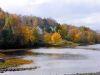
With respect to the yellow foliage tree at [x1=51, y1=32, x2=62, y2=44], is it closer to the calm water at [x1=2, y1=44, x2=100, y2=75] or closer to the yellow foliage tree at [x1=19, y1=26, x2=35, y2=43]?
the yellow foliage tree at [x1=19, y1=26, x2=35, y2=43]

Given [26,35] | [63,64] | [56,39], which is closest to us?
[63,64]

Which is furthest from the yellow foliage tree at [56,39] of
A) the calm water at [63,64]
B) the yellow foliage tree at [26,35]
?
the calm water at [63,64]

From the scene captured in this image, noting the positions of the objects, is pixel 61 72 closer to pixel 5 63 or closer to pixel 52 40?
pixel 5 63

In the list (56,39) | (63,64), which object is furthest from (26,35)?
(63,64)

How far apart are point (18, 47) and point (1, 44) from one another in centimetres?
881

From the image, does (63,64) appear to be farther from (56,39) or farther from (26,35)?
(56,39)

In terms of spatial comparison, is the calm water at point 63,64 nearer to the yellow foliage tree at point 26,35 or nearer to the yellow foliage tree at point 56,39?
the yellow foliage tree at point 26,35

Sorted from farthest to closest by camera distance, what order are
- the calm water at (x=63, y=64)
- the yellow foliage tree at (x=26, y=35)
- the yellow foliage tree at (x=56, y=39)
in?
the yellow foliage tree at (x=56, y=39) → the yellow foliage tree at (x=26, y=35) → the calm water at (x=63, y=64)

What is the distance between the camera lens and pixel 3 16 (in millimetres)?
159125

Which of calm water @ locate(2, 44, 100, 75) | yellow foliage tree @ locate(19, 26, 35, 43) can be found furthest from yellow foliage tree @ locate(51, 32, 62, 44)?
calm water @ locate(2, 44, 100, 75)

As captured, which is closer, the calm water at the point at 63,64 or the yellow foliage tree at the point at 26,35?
the calm water at the point at 63,64

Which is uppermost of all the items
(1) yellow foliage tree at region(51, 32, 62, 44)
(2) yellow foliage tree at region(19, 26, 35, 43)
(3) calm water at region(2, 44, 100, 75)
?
(2) yellow foliage tree at region(19, 26, 35, 43)

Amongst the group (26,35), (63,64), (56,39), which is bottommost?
(63,64)

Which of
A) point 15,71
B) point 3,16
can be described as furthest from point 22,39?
point 15,71
